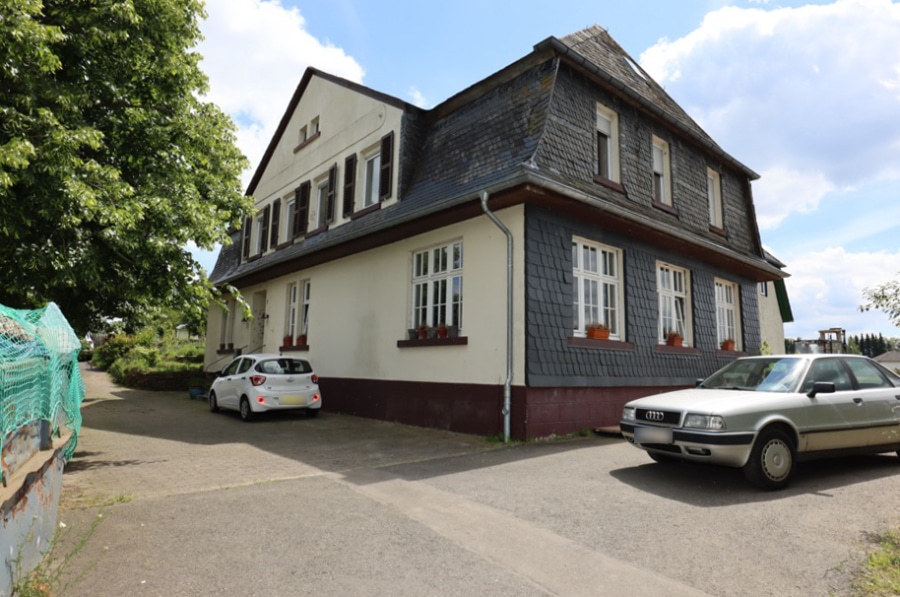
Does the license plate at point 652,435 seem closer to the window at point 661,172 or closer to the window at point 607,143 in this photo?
the window at point 607,143

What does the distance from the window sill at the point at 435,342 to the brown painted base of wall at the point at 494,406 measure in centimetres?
77

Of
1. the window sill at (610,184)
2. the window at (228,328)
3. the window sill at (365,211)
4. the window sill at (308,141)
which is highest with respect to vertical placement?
the window sill at (308,141)

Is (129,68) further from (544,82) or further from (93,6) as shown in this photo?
(544,82)

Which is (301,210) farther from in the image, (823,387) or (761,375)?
(823,387)

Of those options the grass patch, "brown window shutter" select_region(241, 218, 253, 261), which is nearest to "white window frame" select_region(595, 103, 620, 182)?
the grass patch

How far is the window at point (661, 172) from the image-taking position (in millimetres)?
12977

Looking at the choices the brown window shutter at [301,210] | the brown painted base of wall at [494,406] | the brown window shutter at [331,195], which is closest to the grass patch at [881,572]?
the brown painted base of wall at [494,406]

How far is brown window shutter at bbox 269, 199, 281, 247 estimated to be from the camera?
18562 mm

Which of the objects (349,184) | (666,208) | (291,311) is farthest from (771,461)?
(291,311)

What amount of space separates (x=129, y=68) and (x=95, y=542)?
739cm

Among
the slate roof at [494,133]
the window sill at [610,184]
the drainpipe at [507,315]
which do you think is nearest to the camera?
the drainpipe at [507,315]

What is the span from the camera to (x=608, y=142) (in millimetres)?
11703

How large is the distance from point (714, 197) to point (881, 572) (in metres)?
13.3

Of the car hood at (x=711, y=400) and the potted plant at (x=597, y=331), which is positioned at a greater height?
the potted plant at (x=597, y=331)
